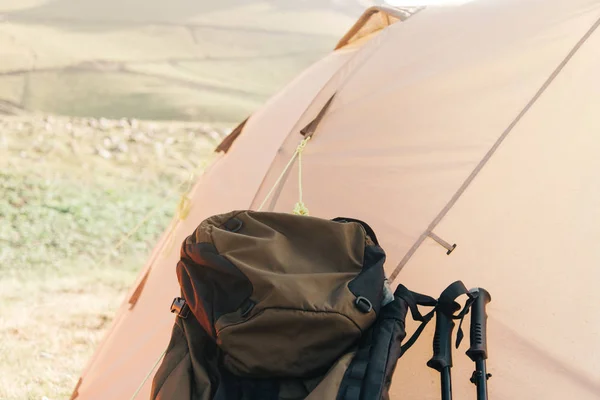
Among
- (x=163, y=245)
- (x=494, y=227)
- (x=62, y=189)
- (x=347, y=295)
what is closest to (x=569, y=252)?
(x=494, y=227)

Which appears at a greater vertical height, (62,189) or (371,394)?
(371,394)

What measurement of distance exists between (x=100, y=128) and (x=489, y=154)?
4880 millimetres

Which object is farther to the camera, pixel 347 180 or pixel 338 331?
pixel 347 180

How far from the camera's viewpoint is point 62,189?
4.54 m

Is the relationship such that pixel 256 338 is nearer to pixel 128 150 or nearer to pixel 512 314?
pixel 512 314

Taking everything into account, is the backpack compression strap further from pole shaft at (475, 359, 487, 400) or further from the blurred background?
the blurred background

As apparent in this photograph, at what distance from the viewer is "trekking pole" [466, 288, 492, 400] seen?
1.03 m

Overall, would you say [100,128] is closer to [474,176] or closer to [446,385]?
[474,176]

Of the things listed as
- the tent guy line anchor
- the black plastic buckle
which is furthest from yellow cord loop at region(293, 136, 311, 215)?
the black plastic buckle

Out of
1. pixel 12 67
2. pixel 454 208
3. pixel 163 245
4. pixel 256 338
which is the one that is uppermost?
pixel 454 208

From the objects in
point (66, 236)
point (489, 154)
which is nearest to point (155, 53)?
point (66, 236)

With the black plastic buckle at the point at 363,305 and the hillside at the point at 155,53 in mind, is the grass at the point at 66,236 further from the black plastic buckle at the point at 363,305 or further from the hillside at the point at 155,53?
the black plastic buckle at the point at 363,305

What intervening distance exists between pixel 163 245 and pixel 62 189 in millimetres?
2544

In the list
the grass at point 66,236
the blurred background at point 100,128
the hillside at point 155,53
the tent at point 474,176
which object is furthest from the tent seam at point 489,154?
the hillside at point 155,53
